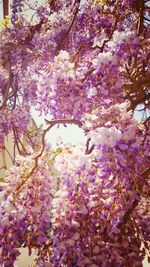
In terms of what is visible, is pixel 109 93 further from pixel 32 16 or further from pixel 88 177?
pixel 32 16

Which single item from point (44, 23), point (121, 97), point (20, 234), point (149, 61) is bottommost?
point (20, 234)

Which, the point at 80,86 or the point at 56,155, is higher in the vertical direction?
the point at 80,86

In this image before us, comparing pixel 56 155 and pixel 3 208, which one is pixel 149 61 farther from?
pixel 3 208

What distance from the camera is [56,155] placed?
10.3ft

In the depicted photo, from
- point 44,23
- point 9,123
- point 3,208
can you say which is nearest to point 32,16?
point 44,23

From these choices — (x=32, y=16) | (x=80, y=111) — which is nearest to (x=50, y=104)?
(x=80, y=111)

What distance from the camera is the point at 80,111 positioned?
3441 mm

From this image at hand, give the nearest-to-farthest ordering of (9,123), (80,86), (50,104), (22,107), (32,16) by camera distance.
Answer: (80,86), (50,104), (9,123), (22,107), (32,16)

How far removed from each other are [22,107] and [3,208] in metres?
3.71

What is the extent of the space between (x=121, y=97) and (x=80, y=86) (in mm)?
447

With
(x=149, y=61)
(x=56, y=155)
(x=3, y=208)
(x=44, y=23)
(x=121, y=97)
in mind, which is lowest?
(x=3, y=208)

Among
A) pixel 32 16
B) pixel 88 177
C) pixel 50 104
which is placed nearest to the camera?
pixel 88 177

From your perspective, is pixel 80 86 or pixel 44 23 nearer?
pixel 80 86

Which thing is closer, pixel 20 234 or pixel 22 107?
pixel 20 234
